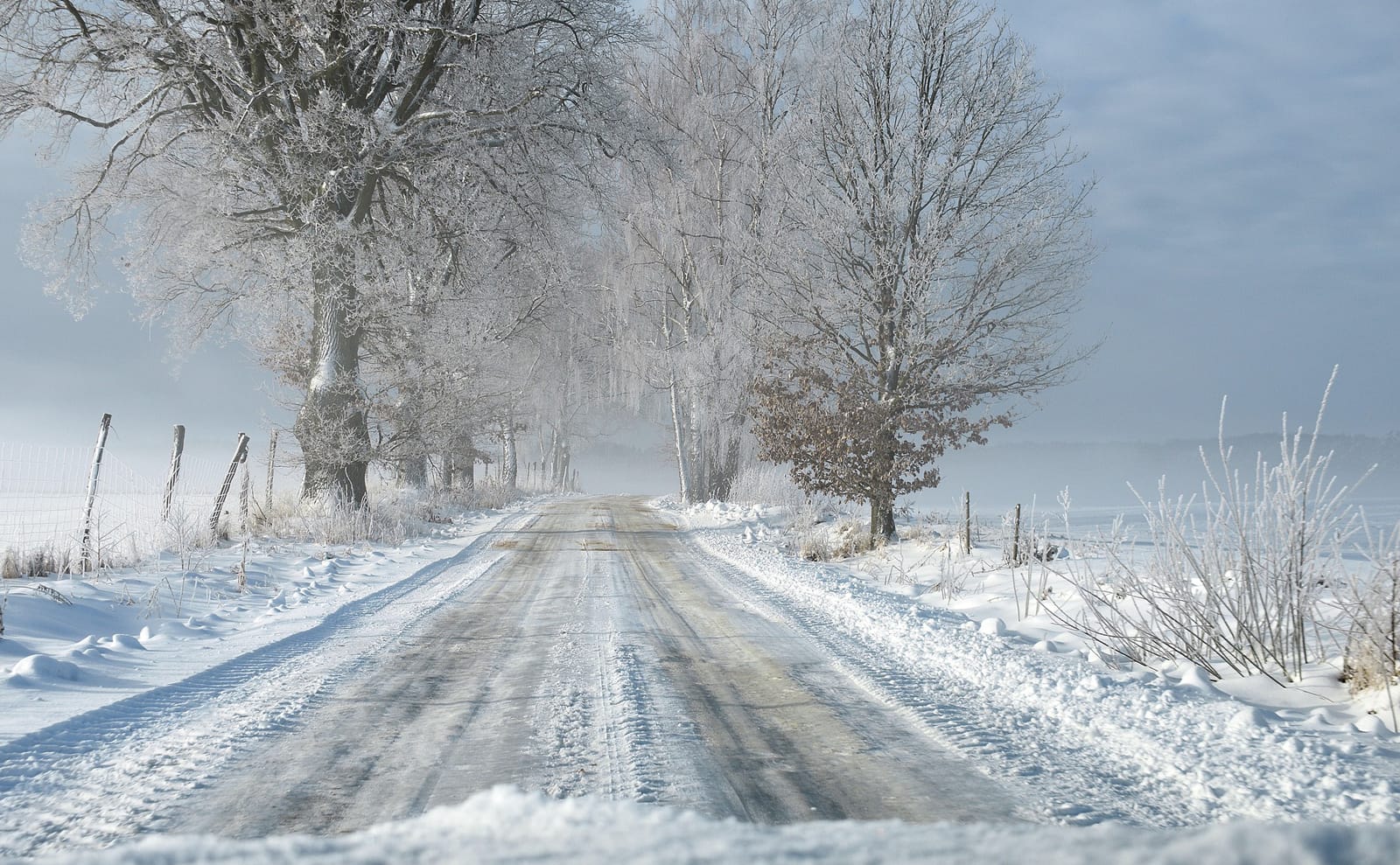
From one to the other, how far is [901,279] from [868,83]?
3365mm

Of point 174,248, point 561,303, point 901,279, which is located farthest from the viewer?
point 561,303

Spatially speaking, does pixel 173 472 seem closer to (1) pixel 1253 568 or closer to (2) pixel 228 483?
(2) pixel 228 483

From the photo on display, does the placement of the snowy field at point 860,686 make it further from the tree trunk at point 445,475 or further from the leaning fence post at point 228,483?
the tree trunk at point 445,475

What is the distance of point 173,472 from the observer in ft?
34.9

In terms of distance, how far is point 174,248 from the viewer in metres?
15.4

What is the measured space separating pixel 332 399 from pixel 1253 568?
13.6m

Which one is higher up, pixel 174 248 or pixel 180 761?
pixel 174 248

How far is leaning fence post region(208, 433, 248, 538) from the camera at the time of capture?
10609 millimetres

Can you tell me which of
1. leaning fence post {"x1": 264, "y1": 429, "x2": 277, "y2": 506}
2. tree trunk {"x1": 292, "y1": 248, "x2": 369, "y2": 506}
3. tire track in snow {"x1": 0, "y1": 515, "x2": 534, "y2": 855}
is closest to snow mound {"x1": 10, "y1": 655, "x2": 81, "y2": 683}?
tire track in snow {"x1": 0, "y1": 515, "x2": 534, "y2": 855}

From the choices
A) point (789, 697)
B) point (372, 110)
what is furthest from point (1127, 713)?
point (372, 110)

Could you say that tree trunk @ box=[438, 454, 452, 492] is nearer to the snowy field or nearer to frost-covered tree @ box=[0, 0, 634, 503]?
frost-covered tree @ box=[0, 0, 634, 503]

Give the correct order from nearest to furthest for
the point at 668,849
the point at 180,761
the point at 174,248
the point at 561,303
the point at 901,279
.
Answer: the point at 668,849 → the point at 180,761 → the point at 901,279 → the point at 174,248 → the point at 561,303

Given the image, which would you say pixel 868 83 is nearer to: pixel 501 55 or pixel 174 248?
pixel 501 55

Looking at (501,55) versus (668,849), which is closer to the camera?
(668,849)
